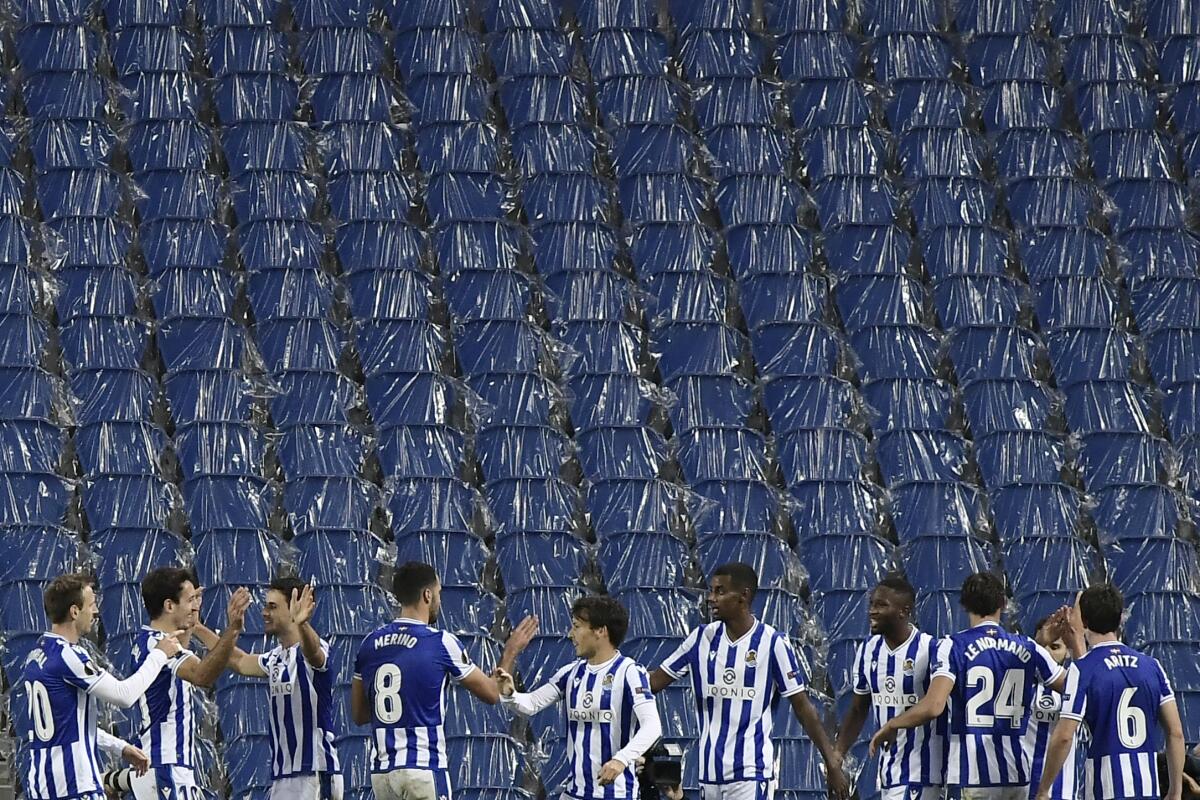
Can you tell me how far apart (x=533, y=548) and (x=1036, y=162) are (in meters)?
5.51

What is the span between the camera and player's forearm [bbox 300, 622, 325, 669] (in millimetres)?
8891

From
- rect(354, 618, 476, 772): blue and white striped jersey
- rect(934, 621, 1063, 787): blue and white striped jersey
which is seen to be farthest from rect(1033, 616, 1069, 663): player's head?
rect(354, 618, 476, 772): blue and white striped jersey

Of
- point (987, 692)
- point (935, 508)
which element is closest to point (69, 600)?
point (987, 692)

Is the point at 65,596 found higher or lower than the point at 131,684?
higher

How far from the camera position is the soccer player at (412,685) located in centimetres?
870

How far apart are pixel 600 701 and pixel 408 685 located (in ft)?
2.75

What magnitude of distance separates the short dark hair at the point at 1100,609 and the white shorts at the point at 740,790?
1728mm

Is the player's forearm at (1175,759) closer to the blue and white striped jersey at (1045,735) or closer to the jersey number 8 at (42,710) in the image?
the blue and white striped jersey at (1045,735)

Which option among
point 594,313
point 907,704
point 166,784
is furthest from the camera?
point 594,313

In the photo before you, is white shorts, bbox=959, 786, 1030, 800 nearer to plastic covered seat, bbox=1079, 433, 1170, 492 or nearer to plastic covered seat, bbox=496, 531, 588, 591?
plastic covered seat, bbox=496, 531, 588, 591

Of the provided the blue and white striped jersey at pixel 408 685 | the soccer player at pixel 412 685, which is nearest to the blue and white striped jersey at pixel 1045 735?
the soccer player at pixel 412 685

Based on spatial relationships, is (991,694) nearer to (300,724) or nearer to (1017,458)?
(300,724)

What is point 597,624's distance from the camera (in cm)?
876

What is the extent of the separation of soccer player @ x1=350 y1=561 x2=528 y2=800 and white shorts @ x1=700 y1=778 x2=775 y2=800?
118cm
